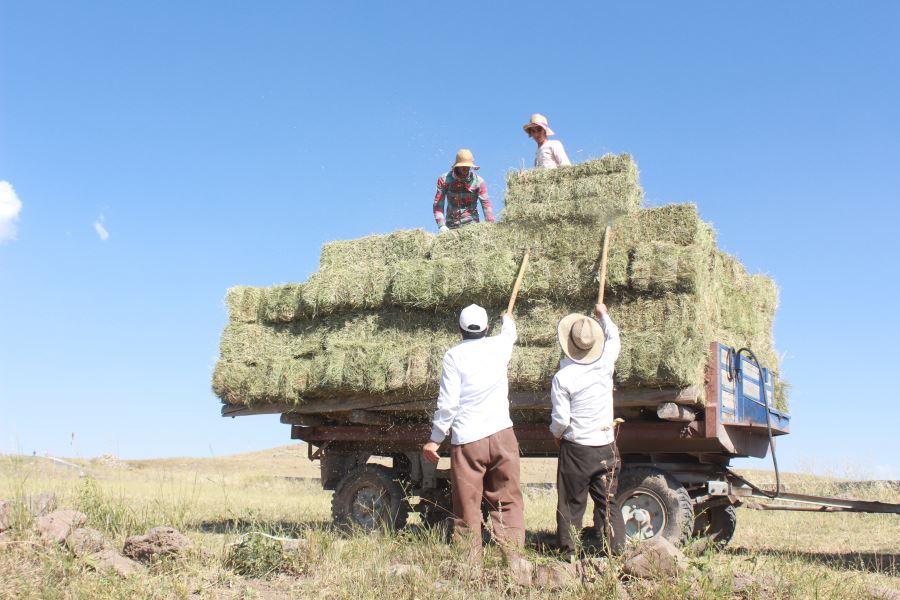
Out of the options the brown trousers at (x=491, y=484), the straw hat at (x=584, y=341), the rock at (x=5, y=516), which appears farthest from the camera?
the straw hat at (x=584, y=341)

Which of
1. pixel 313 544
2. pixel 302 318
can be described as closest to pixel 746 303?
pixel 302 318

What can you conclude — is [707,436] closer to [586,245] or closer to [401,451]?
[586,245]

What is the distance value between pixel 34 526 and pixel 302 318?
434cm

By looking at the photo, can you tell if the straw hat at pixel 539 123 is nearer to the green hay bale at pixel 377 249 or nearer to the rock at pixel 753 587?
the green hay bale at pixel 377 249

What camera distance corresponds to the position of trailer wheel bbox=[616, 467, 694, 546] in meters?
7.46

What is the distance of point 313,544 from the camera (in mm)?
5992

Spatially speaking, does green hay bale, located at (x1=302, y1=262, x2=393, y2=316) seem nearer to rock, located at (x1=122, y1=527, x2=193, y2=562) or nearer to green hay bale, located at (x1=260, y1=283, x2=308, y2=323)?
green hay bale, located at (x1=260, y1=283, x2=308, y2=323)

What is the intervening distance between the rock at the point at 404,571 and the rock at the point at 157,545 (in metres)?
1.60

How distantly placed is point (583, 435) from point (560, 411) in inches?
10.4

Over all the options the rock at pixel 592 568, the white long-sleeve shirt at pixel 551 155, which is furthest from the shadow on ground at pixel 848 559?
the white long-sleeve shirt at pixel 551 155

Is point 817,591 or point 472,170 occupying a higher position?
point 472,170

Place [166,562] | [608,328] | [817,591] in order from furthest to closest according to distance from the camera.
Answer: [608,328], [166,562], [817,591]

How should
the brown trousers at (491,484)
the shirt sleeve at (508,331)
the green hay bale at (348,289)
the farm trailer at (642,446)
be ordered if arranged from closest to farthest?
1. the brown trousers at (491,484)
2. the shirt sleeve at (508,331)
3. the farm trailer at (642,446)
4. the green hay bale at (348,289)

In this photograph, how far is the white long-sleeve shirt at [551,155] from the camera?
32.8 feet
